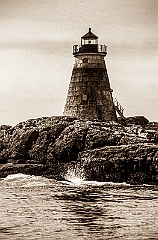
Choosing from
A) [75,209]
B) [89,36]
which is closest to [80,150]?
[75,209]

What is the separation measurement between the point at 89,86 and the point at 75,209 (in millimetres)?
33943

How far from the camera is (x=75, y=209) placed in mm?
24094

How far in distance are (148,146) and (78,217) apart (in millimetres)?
12160

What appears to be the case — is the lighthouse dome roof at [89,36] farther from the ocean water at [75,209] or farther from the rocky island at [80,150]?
the ocean water at [75,209]

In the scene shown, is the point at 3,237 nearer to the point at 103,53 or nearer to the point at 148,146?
the point at 148,146

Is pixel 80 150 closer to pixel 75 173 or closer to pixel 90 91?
pixel 75 173

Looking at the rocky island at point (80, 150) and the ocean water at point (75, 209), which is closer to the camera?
the ocean water at point (75, 209)

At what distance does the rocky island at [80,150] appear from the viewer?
32219 mm

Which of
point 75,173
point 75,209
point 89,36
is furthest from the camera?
point 89,36

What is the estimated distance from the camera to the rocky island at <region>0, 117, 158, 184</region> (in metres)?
32.2

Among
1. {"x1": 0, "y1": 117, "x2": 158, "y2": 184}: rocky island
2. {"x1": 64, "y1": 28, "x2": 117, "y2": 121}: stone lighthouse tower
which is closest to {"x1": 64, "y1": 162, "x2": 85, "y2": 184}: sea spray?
{"x1": 0, "y1": 117, "x2": 158, "y2": 184}: rocky island

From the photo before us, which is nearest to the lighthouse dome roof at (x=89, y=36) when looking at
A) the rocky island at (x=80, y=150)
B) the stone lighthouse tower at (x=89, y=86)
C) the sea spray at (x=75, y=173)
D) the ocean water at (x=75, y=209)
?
the stone lighthouse tower at (x=89, y=86)

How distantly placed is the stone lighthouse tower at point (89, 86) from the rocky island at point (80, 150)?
11.8 metres

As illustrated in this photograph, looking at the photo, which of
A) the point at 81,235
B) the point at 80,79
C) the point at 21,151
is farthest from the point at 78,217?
the point at 80,79
